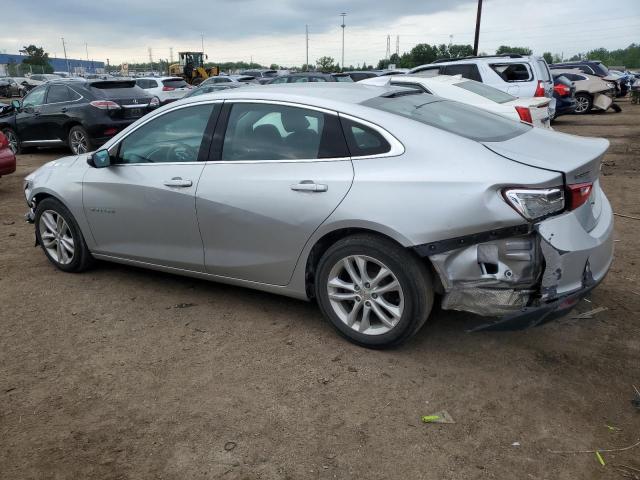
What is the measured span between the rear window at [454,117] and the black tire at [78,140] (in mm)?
9110

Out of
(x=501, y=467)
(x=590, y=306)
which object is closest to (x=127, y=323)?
(x=501, y=467)

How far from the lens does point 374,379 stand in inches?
128

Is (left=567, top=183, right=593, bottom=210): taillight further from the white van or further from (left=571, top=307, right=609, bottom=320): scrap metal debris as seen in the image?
the white van

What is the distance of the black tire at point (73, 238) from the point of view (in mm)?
4887

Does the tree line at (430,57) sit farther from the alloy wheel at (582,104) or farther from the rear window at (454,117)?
the rear window at (454,117)

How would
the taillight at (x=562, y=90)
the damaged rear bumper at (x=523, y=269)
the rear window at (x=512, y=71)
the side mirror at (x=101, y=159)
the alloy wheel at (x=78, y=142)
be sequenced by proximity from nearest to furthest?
the damaged rear bumper at (x=523, y=269) < the side mirror at (x=101, y=159) < the alloy wheel at (x=78, y=142) < the rear window at (x=512, y=71) < the taillight at (x=562, y=90)

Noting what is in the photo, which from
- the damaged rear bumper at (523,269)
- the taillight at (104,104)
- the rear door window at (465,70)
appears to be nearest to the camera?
the damaged rear bumper at (523,269)

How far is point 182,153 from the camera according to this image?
13.8 feet

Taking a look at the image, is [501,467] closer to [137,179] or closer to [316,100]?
[316,100]

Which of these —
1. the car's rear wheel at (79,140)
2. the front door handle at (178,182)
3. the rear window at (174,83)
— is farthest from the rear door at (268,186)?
the rear window at (174,83)

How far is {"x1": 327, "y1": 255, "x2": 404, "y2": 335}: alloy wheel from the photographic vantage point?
3371 millimetres

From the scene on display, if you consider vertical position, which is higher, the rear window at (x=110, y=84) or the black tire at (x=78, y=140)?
the rear window at (x=110, y=84)

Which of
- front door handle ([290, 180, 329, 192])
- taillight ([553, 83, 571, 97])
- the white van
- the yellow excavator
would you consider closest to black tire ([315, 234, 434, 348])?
front door handle ([290, 180, 329, 192])

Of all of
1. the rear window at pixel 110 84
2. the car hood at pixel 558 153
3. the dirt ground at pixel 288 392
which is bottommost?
the dirt ground at pixel 288 392
